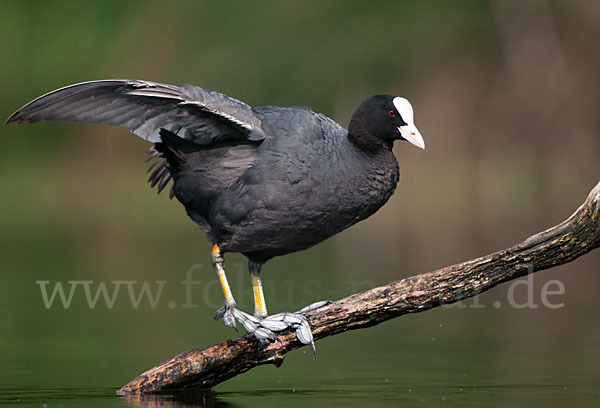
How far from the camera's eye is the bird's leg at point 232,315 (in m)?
5.54

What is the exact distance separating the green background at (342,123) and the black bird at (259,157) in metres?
1.85

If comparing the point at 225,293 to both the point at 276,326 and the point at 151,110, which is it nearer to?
the point at 276,326

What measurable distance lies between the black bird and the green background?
1845 millimetres

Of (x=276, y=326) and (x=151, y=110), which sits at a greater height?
(x=151, y=110)

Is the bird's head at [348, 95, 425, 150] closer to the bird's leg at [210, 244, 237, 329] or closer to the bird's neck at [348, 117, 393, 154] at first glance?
the bird's neck at [348, 117, 393, 154]

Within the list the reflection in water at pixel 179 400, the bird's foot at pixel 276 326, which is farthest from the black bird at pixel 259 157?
the reflection in water at pixel 179 400

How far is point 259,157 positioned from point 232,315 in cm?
89

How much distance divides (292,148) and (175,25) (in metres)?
13.2

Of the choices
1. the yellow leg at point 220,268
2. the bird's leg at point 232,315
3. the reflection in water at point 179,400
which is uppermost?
the yellow leg at point 220,268

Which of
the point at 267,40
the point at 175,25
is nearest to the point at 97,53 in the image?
the point at 175,25

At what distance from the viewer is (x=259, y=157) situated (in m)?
5.80

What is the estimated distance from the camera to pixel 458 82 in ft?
54.3

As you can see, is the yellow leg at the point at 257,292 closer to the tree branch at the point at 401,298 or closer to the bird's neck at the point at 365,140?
the tree branch at the point at 401,298

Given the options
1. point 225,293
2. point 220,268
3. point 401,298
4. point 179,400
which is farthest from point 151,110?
point 401,298
